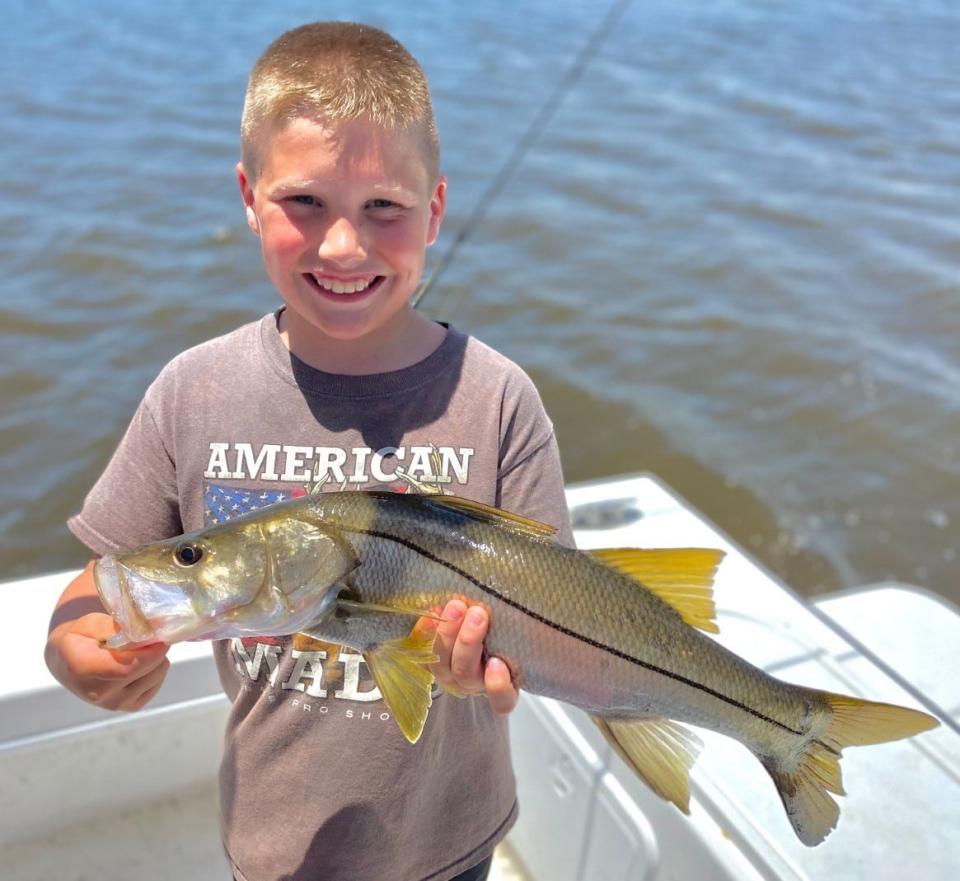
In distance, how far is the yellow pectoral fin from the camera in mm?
1487

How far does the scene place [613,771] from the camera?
2.41 metres

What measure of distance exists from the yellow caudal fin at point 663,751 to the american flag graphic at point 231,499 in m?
0.67

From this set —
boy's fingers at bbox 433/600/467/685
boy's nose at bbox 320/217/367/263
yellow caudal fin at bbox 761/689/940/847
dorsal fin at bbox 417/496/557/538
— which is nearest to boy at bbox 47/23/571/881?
boy's nose at bbox 320/217/367/263

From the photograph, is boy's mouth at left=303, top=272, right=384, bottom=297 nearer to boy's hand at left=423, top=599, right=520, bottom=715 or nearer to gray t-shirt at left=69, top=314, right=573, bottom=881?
gray t-shirt at left=69, top=314, right=573, bottom=881

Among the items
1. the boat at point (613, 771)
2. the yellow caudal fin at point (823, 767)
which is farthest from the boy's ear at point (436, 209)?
the boat at point (613, 771)

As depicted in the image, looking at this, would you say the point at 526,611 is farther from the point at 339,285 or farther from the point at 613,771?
the point at 613,771

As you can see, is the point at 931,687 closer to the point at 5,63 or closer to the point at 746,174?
the point at 746,174

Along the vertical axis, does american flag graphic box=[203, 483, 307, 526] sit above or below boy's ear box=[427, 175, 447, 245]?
below

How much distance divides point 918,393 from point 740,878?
511 centimetres

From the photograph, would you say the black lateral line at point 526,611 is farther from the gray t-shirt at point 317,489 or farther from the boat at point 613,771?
the boat at point 613,771

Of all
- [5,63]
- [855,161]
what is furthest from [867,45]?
[5,63]

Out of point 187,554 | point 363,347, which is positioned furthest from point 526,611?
point 363,347

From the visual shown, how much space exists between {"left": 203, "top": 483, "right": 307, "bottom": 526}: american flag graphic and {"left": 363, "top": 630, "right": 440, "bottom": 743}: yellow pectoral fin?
0.39 meters

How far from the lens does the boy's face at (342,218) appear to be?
1.68 meters
